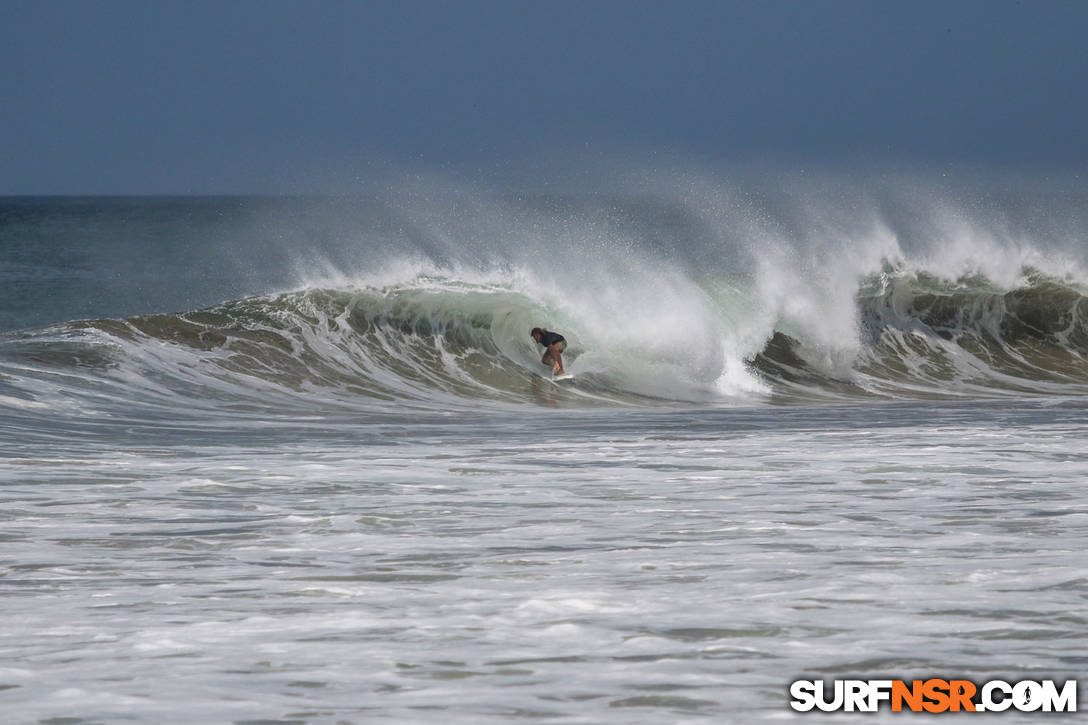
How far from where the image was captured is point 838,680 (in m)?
3.77

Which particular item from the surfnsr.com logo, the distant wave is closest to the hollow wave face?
the distant wave

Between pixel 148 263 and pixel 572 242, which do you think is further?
pixel 148 263

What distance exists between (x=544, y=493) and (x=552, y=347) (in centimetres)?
842

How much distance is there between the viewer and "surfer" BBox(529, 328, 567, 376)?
15.3 meters

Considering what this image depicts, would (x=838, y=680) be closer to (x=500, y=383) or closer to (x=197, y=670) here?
(x=197, y=670)

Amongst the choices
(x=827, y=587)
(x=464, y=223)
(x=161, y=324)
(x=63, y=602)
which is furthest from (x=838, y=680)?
(x=464, y=223)

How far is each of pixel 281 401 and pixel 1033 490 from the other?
7.87 metres

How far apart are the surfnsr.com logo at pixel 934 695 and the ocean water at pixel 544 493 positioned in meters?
0.07

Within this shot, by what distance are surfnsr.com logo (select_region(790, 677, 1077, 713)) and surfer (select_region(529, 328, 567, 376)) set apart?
11.6 m

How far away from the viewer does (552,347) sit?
606 inches

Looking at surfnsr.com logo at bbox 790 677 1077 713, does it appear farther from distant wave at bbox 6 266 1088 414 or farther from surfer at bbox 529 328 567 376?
surfer at bbox 529 328 567 376

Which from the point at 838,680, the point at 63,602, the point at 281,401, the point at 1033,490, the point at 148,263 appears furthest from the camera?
the point at 148,263

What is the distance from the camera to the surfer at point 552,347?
1532cm

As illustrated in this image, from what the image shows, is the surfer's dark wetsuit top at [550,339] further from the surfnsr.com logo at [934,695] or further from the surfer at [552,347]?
the surfnsr.com logo at [934,695]
